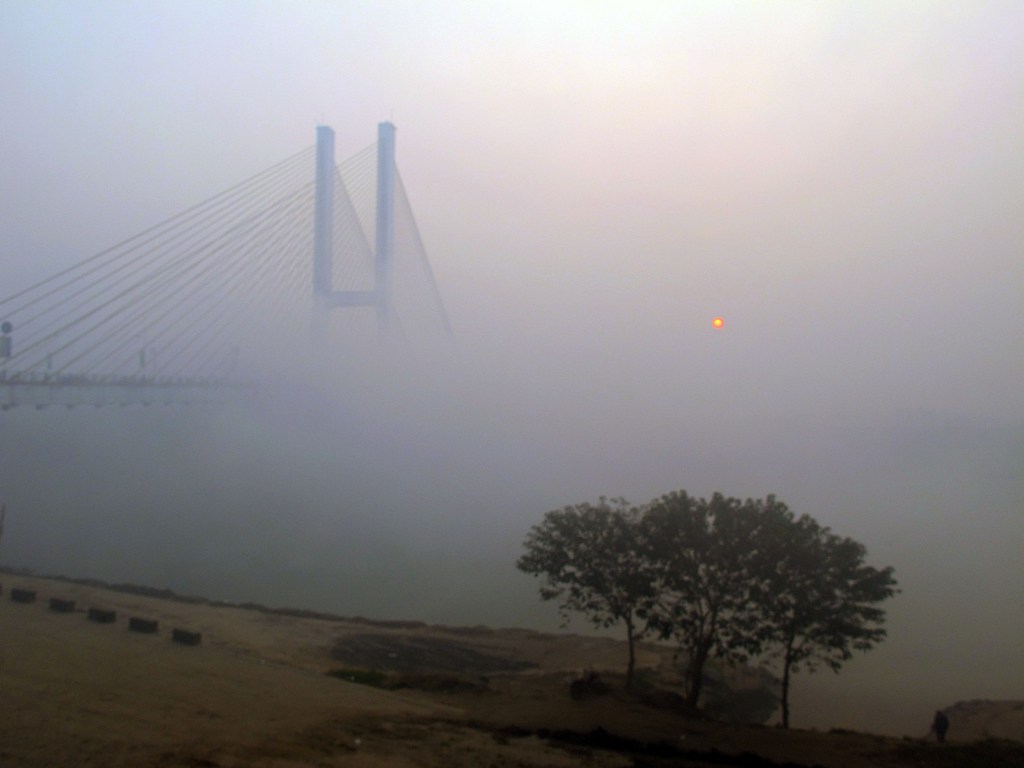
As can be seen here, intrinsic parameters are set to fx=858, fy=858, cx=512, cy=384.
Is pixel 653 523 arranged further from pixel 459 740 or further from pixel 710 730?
pixel 459 740

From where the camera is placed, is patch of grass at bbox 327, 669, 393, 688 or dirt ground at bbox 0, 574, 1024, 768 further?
patch of grass at bbox 327, 669, 393, 688

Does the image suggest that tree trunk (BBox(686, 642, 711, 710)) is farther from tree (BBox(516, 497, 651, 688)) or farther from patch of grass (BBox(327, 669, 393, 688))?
patch of grass (BBox(327, 669, 393, 688))

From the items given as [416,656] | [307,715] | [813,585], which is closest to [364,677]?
[416,656]

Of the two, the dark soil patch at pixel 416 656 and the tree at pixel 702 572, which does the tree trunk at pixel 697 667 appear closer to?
the tree at pixel 702 572

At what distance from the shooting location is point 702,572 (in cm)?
582

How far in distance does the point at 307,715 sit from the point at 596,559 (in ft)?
7.34

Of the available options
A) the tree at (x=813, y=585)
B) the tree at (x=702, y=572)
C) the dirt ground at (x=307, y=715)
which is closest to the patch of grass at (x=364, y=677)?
the dirt ground at (x=307, y=715)

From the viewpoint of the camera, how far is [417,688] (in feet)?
21.0

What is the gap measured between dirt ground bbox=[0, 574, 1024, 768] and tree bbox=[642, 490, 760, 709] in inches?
21.5

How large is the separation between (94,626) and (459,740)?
13.1 feet

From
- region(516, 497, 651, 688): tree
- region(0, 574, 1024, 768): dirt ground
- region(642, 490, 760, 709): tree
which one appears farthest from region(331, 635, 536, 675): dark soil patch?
region(642, 490, 760, 709): tree

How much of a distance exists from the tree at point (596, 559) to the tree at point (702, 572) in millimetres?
148

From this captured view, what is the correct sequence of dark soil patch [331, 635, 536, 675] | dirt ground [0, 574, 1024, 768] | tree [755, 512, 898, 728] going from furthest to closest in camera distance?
dark soil patch [331, 635, 536, 675], tree [755, 512, 898, 728], dirt ground [0, 574, 1024, 768]

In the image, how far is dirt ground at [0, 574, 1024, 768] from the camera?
438cm
